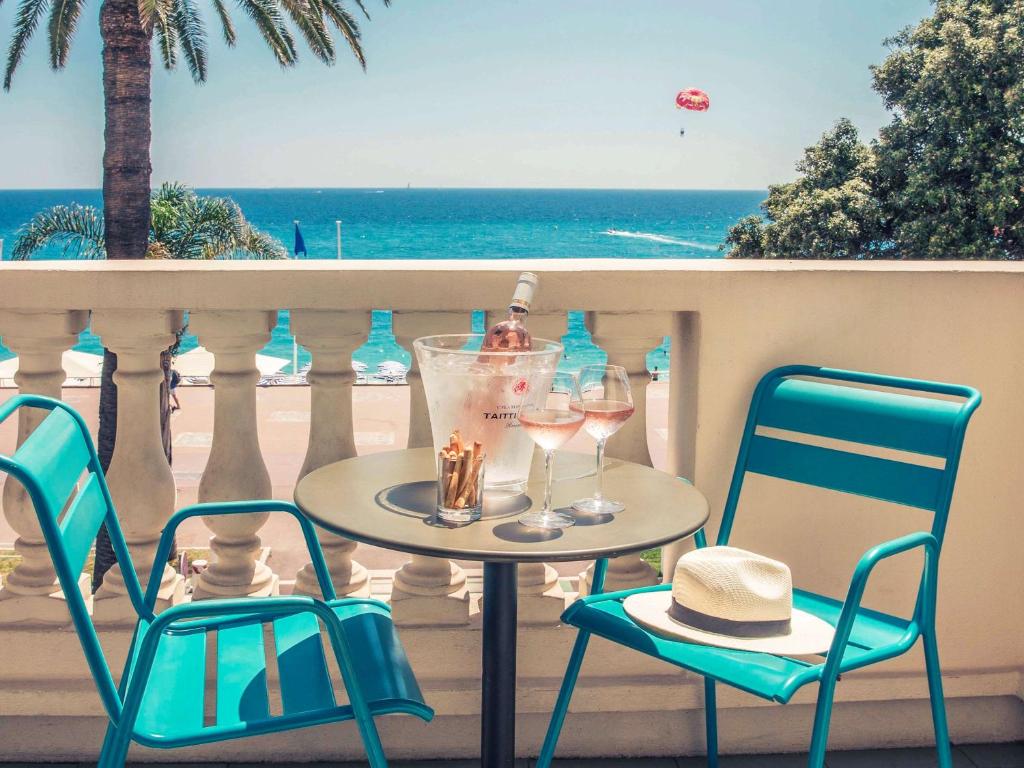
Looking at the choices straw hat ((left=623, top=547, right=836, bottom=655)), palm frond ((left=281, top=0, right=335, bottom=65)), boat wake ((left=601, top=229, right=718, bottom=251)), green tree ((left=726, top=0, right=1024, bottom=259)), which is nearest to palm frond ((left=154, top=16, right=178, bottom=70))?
palm frond ((left=281, top=0, right=335, bottom=65))

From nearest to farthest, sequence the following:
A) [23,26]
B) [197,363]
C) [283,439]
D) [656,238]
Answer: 1. [23,26]
2. [283,439]
3. [197,363]
4. [656,238]

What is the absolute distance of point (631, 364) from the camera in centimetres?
235

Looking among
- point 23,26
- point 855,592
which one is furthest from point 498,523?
point 23,26

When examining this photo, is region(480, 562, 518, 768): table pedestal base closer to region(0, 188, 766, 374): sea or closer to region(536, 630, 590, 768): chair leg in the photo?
region(536, 630, 590, 768): chair leg

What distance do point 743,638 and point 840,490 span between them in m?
0.51

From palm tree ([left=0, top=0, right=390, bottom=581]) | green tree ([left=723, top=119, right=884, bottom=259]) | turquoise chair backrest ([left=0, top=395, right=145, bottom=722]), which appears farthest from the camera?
green tree ([left=723, top=119, right=884, bottom=259])

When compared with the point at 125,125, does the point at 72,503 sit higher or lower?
lower

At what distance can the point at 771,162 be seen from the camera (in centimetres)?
9981

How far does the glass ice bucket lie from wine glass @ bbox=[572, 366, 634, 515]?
7 cm

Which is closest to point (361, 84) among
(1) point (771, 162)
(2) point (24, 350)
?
(1) point (771, 162)

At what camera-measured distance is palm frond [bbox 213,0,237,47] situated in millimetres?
11922

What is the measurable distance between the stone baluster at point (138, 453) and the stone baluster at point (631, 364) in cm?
96

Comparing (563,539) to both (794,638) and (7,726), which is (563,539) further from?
(7,726)

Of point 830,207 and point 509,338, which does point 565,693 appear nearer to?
point 509,338
